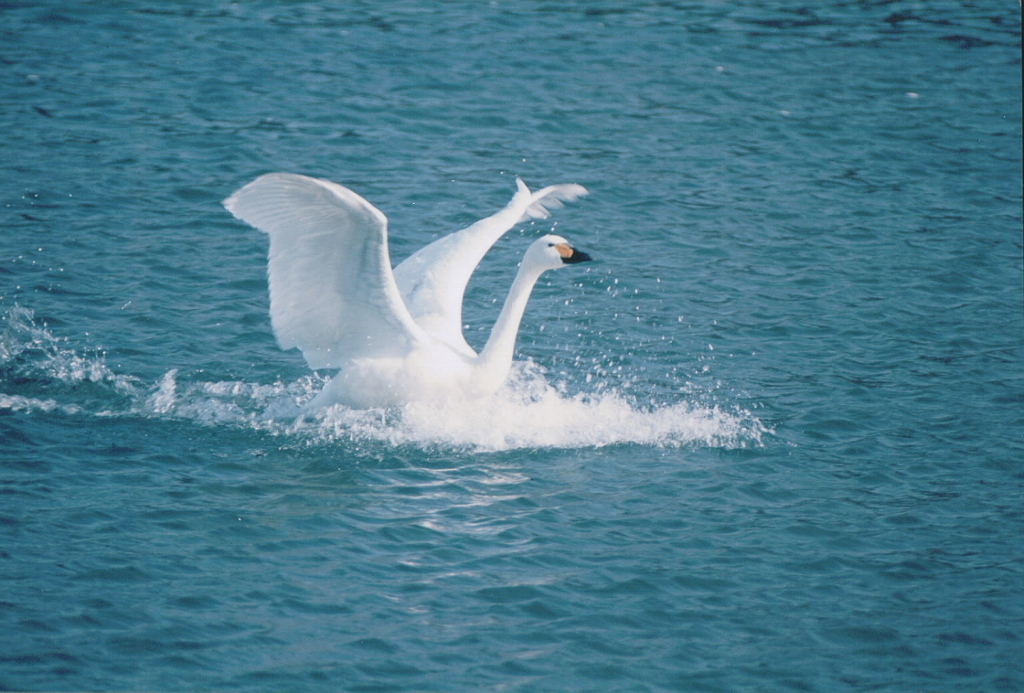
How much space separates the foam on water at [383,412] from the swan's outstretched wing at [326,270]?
1.83ft

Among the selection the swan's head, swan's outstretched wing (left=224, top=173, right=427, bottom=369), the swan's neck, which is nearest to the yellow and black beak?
the swan's head

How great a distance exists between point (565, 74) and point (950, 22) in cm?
757

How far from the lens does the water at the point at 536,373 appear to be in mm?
7777

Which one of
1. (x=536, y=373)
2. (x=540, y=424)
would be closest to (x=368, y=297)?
(x=540, y=424)

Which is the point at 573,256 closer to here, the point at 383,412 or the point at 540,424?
the point at 540,424

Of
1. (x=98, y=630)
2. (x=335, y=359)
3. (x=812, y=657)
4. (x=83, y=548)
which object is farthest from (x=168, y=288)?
(x=812, y=657)

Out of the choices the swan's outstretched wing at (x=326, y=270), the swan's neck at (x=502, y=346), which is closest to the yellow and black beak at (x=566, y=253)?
the swan's neck at (x=502, y=346)

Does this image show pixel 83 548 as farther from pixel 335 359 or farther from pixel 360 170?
pixel 360 170

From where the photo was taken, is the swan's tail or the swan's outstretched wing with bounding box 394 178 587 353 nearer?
the swan's outstretched wing with bounding box 394 178 587 353

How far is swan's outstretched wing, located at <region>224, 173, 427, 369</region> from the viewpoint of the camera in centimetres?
895

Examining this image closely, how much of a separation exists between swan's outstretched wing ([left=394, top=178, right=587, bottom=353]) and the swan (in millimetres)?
12

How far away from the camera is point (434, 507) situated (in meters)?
9.13

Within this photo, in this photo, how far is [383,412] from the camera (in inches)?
407

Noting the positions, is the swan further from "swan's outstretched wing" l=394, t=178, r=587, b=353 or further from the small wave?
the small wave
